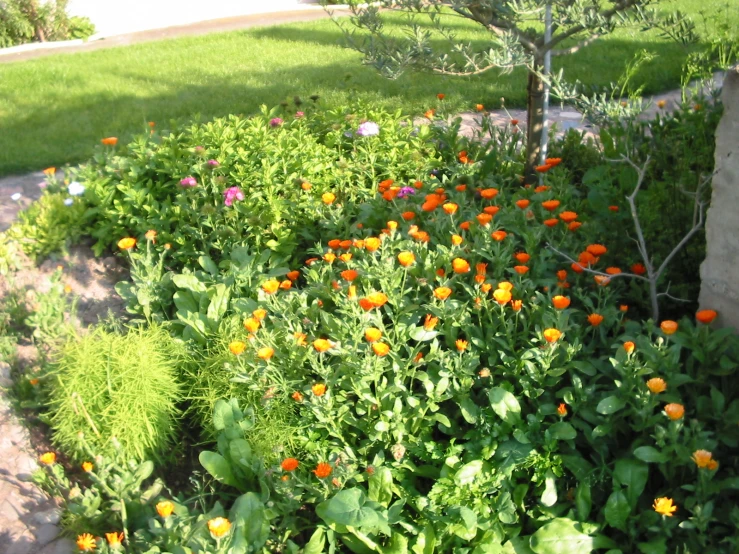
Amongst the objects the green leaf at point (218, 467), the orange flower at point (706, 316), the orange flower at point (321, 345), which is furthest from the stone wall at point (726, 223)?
the green leaf at point (218, 467)

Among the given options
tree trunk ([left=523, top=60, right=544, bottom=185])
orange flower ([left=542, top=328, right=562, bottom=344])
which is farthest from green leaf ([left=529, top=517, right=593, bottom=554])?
tree trunk ([left=523, top=60, right=544, bottom=185])

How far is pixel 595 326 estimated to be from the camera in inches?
99.3

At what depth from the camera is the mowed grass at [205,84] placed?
584 cm

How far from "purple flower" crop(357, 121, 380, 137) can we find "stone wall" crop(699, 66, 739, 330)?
6.74ft

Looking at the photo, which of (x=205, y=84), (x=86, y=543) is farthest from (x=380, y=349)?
(x=205, y=84)

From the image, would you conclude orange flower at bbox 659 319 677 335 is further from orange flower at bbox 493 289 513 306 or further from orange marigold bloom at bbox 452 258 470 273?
orange marigold bloom at bbox 452 258 470 273

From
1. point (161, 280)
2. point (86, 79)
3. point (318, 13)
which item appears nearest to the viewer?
point (161, 280)

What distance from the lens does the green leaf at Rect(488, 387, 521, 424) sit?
2.33 metres

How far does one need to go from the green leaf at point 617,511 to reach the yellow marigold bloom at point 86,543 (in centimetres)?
153

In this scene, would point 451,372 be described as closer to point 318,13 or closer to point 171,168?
point 171,168

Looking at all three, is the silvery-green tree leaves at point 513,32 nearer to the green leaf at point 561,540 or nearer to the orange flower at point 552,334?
the orange flower at point 552,334

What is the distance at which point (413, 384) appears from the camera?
2.69 m

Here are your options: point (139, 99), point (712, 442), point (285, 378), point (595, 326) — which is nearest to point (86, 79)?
point (139, 99)

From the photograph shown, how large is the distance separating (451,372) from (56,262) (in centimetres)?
235
